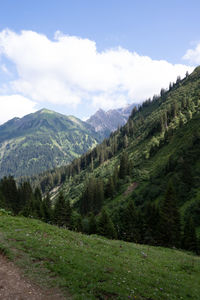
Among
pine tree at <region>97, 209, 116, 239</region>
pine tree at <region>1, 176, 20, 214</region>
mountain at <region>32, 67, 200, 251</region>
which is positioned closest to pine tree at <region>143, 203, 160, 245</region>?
mountain at <region>32, 67, 200, 251</region>

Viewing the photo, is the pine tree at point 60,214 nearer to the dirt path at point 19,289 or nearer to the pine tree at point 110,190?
the dirt path at point 19,289

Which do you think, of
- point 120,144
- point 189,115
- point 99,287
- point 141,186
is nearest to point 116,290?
point 99,287

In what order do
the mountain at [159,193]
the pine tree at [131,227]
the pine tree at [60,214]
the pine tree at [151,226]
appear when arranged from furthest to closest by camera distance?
the pine tree at [60,214] → the pine tree at [131,227] → the pine tree at [151,226] → the mountain at [159,193]

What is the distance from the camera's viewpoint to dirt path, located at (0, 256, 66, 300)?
10.2 metres

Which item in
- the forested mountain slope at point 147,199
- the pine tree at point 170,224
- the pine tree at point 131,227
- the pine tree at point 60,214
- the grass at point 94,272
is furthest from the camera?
the pine tree at point 60,214

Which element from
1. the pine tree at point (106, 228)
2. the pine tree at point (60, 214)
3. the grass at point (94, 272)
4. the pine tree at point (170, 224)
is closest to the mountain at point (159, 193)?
the pine tree at point (170, 224)

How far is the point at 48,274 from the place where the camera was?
1237 cm

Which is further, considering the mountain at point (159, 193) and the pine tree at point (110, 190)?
the pine tree at point (110, 190)

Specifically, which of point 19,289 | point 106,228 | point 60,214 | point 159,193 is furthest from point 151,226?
point 19,289

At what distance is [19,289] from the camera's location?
426 inches

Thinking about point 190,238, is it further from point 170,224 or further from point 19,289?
point 19,289

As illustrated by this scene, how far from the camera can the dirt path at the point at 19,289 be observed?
33.4 feet

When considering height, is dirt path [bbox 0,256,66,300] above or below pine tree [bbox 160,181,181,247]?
above

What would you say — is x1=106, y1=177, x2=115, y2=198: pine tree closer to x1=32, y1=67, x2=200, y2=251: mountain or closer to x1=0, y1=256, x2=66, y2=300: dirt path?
x1=32, y1=67, x2=200, y2=251: mountain
